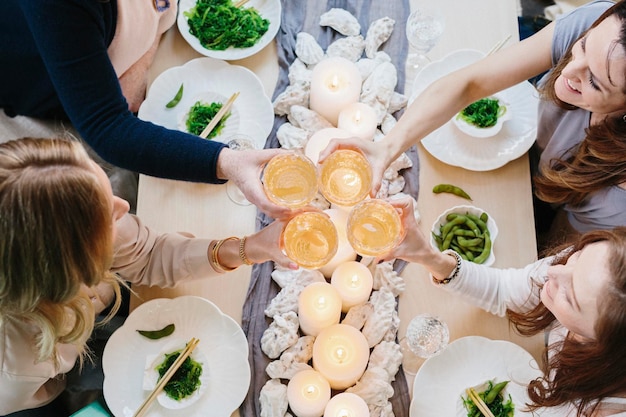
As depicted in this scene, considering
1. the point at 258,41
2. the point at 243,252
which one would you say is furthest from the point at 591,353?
the point at 258,41

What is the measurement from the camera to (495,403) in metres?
1.49

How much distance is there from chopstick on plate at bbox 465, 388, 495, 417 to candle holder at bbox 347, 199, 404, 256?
0.45 metres

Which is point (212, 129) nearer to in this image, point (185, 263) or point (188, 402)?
point (185, 263)

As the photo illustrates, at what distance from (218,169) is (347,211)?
37cm

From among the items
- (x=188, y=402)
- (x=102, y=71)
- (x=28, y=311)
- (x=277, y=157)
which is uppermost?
(x=102, y=71)

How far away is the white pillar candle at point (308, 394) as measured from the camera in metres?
1.43

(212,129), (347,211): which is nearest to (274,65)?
(212,129)

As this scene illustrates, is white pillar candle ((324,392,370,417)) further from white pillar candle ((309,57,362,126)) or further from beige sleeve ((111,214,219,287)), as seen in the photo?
white pillar candle ((309,57,362,126))

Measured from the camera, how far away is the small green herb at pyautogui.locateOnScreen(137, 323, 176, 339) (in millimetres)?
1520

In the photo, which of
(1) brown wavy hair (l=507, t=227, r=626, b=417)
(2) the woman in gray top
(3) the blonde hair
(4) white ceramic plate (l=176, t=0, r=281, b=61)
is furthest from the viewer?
(4) white ceramic plate (l=176, t=0, r=281, b=61)

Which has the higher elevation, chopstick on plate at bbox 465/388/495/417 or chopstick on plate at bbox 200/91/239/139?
chopstick on plate at bbox 200/91/239/139

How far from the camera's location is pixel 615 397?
1.32 m

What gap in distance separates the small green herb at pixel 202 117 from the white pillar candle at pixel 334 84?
0.29 m

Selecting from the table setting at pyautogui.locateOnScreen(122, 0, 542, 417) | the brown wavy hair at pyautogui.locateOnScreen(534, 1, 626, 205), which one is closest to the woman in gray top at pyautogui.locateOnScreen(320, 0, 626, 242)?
the brown wavy hair at pyautogui.locateOnScreen(534, 1, 626, 205)
